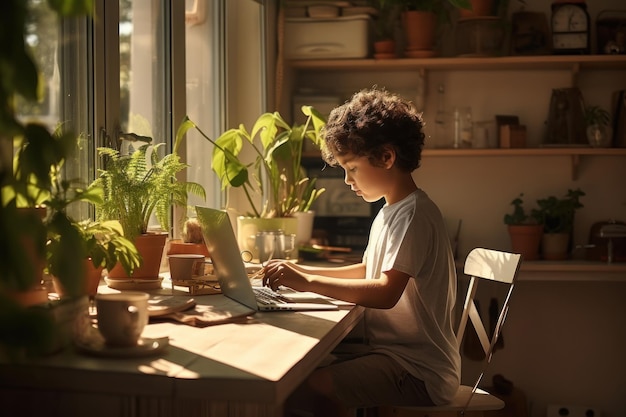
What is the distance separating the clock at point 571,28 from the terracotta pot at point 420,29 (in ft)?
1.71

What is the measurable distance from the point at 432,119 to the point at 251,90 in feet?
2.94

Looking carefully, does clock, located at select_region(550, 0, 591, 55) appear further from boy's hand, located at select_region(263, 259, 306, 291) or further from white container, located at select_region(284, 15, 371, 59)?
boy's hand, located at select_region(263, 259, 306, 291)

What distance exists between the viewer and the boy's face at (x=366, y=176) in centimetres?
236

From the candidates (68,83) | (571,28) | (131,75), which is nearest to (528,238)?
(571,28)

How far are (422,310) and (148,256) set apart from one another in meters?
0.71

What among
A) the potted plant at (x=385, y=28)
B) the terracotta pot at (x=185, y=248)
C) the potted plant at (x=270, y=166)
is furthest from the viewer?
the potted plant at (x=385, y=28)

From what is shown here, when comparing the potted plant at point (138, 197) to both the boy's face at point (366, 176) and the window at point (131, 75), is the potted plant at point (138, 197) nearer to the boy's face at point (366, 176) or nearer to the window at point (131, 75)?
the window at point (131, 75)

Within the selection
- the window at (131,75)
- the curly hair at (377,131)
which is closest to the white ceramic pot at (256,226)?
the window at (131,75)

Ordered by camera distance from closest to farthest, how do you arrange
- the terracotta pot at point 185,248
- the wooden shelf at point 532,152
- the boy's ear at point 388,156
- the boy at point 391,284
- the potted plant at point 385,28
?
the boy at point 391,284, the boy's ear at point 388,156, the terracotta pot at point 185,248, the wooden shelf at point 532,152, the potted plant at point 385,28

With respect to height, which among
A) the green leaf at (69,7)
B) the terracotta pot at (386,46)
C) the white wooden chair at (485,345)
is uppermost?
the terracotta pot at (386,46)

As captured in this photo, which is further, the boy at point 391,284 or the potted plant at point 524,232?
the potted plant at point 524,232

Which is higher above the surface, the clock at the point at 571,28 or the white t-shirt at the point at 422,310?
the clock at the point at 571,28

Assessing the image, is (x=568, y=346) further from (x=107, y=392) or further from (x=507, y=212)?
(x=107, y=392)

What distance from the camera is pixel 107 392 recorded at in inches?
53.6
